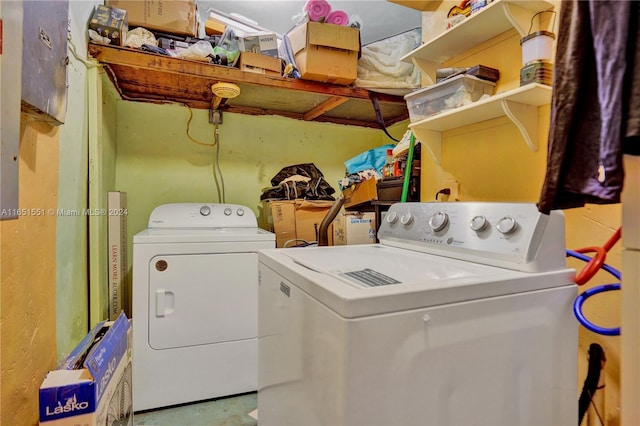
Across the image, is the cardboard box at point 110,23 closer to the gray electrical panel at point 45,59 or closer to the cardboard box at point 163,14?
the cardboard box at point 163,14

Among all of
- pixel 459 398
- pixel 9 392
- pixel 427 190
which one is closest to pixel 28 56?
pixel 9 392

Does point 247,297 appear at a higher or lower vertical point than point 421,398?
lower

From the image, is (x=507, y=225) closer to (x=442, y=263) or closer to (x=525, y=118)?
(x=442, y=263)

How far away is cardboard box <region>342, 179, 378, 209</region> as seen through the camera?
2.07m

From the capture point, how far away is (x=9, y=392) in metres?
0.89

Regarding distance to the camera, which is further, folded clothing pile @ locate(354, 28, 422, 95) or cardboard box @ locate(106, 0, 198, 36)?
folded clothing pile @ locate(354, 28, 422, 95)

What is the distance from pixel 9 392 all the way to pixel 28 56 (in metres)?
0.91

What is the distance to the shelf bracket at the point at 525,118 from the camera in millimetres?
1209

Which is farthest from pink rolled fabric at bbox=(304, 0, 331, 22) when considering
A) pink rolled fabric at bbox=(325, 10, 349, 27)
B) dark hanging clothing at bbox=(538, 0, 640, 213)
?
dark hanging clothing at bbox=(538, 0, 640, 213)

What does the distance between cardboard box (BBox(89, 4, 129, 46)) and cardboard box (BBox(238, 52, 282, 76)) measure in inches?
24.8

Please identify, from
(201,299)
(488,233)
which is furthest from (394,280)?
(201,299)

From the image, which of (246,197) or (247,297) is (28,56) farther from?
(246,197)

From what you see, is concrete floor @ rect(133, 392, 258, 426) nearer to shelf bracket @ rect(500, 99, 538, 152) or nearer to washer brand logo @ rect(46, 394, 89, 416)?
washer brand logo @ rect(46, 394, 89, 416)

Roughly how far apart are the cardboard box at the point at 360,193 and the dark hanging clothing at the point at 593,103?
1388mm
